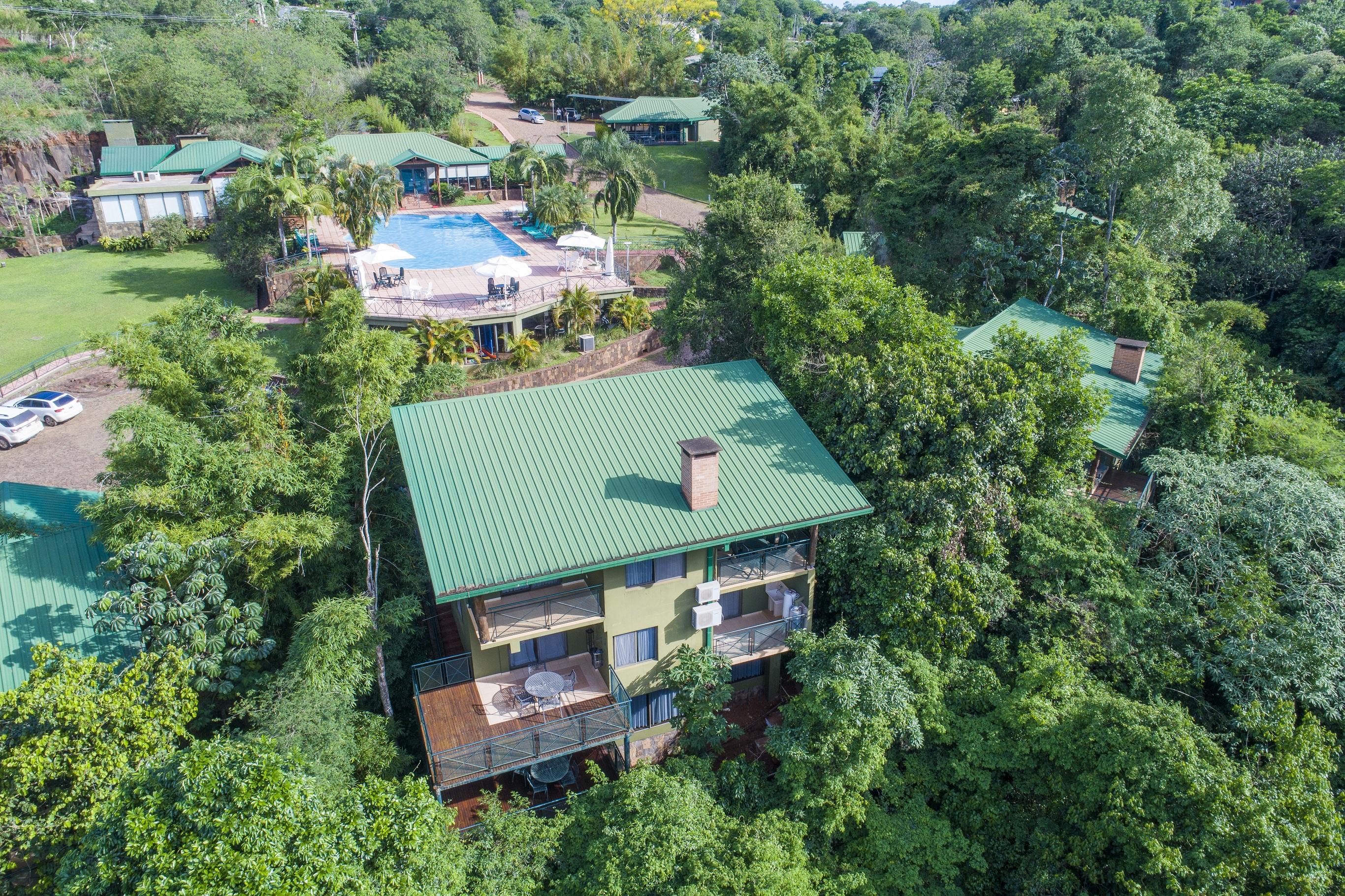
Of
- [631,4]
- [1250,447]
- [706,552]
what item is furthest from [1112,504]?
[631,4]

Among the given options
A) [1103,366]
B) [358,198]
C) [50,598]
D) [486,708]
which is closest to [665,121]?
[358,198]

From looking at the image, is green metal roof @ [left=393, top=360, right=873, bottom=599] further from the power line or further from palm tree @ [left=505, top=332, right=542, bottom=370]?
the power line

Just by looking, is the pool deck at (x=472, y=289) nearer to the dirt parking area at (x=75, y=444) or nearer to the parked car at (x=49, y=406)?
the dirt parking area at (x=75, y=444)

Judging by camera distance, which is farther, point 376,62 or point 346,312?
point 376,62

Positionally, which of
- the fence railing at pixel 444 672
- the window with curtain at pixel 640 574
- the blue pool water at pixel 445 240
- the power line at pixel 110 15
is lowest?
the fence railing at pixel 444 672

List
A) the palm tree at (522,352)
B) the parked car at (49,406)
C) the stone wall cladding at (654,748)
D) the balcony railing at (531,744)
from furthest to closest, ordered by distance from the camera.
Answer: the palm tree at (522,352) → the parked car at (49,406) → the stone wall cladding at (654,748) → the balcony railing at (531,744)

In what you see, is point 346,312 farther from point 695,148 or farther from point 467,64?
point 467,64

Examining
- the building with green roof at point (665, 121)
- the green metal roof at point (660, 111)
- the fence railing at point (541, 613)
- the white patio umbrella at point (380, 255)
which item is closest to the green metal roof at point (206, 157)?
the white patio umbrella at point (380, 255)
